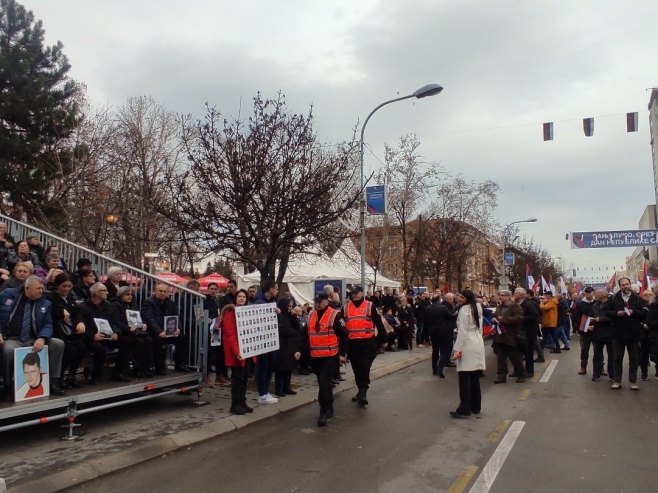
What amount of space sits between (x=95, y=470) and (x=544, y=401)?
7014 millimetres

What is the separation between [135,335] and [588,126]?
17773 millimetres

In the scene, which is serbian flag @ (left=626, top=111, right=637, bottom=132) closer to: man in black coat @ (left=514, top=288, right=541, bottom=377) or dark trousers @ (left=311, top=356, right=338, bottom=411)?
man in black coat @ (left=514, top=288, right=541, bottom=377)

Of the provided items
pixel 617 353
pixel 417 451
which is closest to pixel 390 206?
pixel 617 353

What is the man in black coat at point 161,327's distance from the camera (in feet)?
26.7

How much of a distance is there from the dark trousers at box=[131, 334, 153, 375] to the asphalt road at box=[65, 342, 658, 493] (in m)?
1.85

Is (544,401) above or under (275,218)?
under

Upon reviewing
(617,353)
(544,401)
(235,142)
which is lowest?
(544,401)

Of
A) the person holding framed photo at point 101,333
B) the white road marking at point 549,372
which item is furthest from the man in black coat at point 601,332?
the person holding framed photo at point 101,333

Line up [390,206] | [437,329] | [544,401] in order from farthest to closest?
[390,206], [437,329], [544,401]

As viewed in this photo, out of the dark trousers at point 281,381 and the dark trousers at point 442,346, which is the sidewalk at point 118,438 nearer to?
the dark trousers at point 281,381

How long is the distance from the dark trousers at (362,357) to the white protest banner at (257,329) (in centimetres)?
129

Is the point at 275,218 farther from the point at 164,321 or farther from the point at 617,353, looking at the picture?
the point at 617,353

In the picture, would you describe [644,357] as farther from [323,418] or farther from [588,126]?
[588,126]

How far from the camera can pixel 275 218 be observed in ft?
34.7
